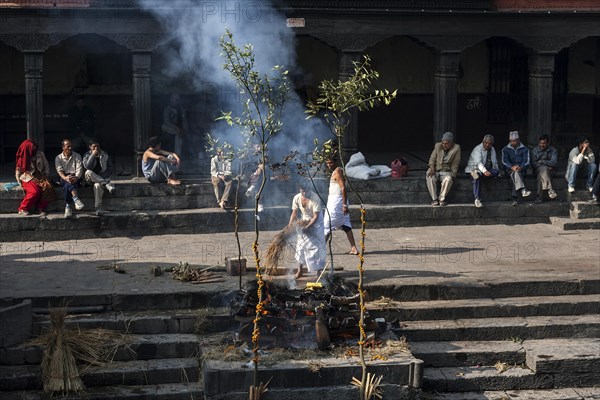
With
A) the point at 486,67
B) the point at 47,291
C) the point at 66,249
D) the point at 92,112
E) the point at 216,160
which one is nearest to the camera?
the point at 47,291

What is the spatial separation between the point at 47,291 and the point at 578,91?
12.8 metres

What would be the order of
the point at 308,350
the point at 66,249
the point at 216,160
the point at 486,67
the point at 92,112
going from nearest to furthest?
1. the point at 308,350
2. the point at 66,249
3. the point at 216,160
4. the point at 92,112
5. the point at 486,67

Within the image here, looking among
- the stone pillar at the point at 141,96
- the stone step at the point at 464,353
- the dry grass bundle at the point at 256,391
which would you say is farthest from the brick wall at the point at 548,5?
the dry grass bundle at the point at 256,391

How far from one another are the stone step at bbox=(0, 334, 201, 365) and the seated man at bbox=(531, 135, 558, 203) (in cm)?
802

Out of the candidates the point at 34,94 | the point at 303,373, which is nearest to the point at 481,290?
the point at 303,373

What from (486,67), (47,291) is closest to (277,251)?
(47,291)

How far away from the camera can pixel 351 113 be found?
19.8 meters

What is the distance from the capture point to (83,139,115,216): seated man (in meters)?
17.9

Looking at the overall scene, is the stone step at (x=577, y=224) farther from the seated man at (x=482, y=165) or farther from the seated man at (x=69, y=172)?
the seated man at (x=69, y=172)

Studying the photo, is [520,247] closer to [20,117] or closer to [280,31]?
[280,31]

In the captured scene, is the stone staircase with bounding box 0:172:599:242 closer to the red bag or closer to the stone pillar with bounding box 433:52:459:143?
the red bag

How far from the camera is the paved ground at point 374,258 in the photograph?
48.9 ft

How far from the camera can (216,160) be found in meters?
18.3

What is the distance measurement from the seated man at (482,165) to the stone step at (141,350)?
7.12 metres
